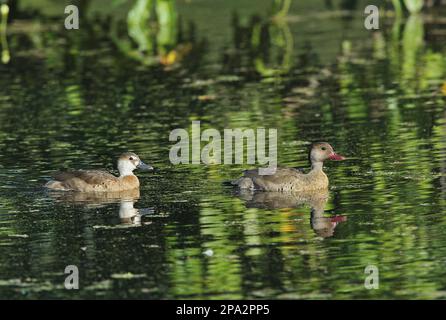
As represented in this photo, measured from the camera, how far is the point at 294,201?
56.0 feet

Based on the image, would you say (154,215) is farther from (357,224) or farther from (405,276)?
(405,276)

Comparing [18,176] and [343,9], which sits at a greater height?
[343,9]

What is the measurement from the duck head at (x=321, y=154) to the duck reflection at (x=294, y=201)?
2.06 ft

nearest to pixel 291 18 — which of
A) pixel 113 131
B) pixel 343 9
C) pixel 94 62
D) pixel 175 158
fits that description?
pixel 343 9

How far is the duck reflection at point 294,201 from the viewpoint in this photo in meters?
15.7

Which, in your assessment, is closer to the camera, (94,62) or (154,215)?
(154,215)

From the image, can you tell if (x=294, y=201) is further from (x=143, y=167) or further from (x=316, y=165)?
(x=143, y=167)

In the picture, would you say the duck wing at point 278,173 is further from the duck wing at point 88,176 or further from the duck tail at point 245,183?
the duck wing at point 88,176

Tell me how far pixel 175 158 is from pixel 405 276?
682 centimetres

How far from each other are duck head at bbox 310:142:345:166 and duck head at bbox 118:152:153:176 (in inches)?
84.7

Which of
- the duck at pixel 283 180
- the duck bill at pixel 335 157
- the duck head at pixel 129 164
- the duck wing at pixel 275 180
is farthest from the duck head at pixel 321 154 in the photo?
the duck head at pixel 129 164
